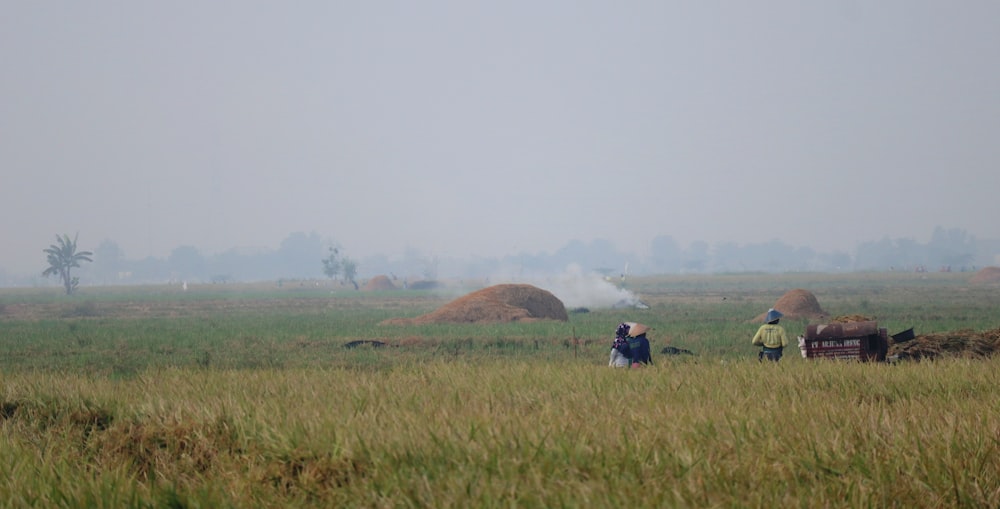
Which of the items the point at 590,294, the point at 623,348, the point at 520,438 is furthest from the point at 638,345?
the point at 590,294

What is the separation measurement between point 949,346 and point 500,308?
1052 inches

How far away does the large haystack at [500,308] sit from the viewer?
4447 cm

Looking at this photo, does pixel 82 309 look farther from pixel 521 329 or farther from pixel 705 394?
pixel 705 394

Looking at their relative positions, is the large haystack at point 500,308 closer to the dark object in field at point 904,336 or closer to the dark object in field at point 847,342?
the dark object in field at point 904,336

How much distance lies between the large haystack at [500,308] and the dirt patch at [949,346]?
79.6 feet

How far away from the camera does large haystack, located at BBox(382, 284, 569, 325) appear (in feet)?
146

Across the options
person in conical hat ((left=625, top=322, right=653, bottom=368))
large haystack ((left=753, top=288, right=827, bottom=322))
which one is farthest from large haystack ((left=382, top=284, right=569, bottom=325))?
person in conical hat ((left=625, top=322, right=653, bottom=368))

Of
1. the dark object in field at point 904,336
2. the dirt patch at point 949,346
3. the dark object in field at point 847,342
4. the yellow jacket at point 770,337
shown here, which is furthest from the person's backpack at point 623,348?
the dirt patch at point 949,346

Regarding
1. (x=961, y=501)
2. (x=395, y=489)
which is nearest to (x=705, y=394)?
(x=961, y=501)

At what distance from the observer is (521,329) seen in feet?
122

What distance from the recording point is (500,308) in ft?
149

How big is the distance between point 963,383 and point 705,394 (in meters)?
3.70

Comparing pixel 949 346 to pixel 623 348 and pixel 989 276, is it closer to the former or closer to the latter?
pixel 623 348

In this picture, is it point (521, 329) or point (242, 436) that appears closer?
point (242, 436)
